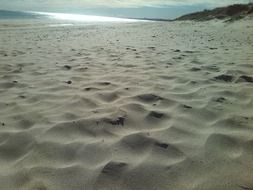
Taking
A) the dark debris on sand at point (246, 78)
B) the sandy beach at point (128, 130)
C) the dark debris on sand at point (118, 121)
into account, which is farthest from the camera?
the dark debris on sand at point (246, 78)

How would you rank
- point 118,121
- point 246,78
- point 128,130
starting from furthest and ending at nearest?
point 246,78 → point 118,121 → point 128,130

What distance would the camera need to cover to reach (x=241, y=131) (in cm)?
254

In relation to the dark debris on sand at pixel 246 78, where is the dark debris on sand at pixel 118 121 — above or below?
below

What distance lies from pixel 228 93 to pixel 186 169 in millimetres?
1882

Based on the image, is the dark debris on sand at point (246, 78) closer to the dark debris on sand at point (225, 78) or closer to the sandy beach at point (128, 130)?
the sandy beach at point (128, 130)

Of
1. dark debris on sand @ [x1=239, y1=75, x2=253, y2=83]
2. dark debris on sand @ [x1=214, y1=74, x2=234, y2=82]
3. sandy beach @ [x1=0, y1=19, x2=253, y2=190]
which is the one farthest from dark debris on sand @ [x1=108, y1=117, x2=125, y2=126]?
dark debris on sand @ [x1=239, y1=75, x2=253, y2=83]

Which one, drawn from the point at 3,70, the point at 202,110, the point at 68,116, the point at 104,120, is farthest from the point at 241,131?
the point at 3,70

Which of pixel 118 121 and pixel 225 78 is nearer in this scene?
pixel 118 121

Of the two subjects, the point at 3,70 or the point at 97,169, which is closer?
the point at 97,169

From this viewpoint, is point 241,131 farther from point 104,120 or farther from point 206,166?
point 104,120

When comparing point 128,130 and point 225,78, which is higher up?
point 225,78

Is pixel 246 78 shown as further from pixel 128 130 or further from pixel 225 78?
pixel 128 130

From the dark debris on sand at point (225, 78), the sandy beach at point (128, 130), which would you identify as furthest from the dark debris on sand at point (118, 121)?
the dark debris on sand at point (225, 78)

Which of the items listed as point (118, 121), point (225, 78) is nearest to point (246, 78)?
point (225, 78)
